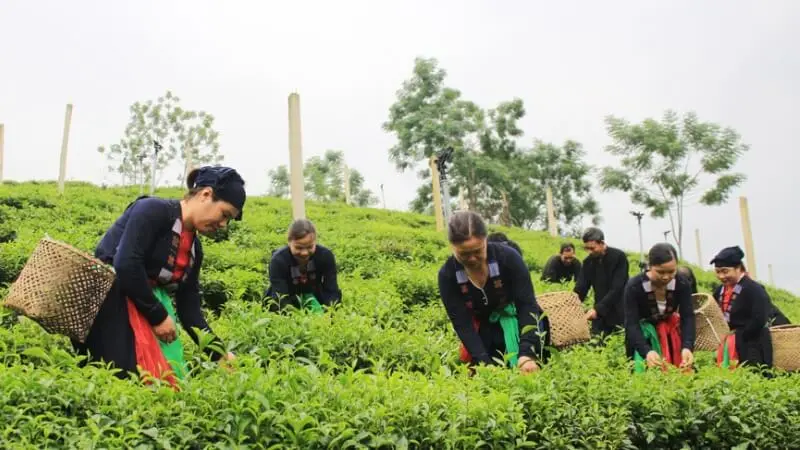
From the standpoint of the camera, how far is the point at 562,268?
927cm

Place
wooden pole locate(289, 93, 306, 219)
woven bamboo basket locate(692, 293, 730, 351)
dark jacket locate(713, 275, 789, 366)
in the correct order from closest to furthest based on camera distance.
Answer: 1. dark jacket locate(713, 275, 789, 366)
2. woven bamboo basket locate(692, 293, 730, 351)
3. wooden pole locate(289, 93, 306, 219)

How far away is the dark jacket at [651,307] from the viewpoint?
17.7 ft

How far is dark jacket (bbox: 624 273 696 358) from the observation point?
17.7ft

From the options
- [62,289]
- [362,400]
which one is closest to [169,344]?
[62,289]

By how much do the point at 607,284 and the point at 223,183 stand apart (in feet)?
15.9

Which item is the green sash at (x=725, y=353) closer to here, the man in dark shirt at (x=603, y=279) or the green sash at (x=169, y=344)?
the man in dark shirt at (x=603, y=279)

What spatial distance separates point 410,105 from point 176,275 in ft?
98.5

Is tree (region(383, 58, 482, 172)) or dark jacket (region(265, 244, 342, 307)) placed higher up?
tree (region(383, 58, 482, 172))

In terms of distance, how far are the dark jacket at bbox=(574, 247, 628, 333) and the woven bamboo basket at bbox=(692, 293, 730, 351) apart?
0.96 metres

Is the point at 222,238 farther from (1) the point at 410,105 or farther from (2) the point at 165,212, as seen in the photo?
(1) the point at 410,105

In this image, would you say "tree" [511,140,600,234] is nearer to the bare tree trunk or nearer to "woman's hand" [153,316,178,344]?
the bare tree trunk

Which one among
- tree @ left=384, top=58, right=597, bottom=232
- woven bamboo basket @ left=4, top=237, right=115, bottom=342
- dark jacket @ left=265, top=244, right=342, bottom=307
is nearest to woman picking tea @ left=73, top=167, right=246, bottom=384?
woven bamboo basket @ left=4, top=237, right=115, bottom=342

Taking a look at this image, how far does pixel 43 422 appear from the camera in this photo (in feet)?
8.71

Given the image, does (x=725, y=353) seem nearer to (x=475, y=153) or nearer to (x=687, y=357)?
(x=687, y=357)
